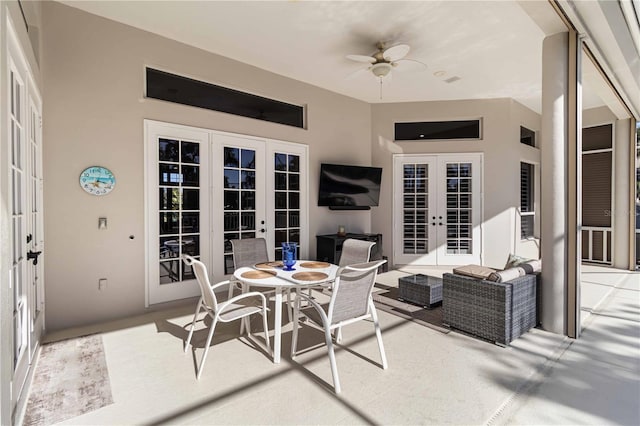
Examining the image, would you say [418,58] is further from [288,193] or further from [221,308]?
[221,308]

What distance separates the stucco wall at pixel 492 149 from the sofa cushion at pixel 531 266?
10.1ft

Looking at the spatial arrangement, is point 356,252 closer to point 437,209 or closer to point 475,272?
point 475,272

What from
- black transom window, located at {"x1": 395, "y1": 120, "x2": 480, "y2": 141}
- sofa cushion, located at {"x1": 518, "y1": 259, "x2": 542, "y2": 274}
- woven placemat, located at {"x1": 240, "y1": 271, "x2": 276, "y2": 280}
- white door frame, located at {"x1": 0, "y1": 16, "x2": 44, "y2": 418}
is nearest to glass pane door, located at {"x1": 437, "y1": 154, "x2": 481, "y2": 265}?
black transom window, located at {"x1": 395, "y1": 120, "x2": 480, "y2": 141}

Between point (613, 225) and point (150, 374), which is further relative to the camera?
point (613, 225)

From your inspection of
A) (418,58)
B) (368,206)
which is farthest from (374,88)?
(368,206)

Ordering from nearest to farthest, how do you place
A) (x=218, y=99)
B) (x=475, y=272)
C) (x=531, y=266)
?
(x=475, y=272)
(x=531, y=266)
(x=218, y=99)

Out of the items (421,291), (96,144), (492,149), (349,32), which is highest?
(349,32)

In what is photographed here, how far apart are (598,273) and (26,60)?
8.97 m

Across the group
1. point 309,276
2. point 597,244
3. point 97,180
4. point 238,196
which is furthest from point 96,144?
point 597,244

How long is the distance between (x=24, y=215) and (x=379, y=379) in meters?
3.16

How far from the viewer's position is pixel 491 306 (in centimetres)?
315

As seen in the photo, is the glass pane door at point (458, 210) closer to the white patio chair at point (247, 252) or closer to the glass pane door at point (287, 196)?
the glass pane door at point (287, 196)

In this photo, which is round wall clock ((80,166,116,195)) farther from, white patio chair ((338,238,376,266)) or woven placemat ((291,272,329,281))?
white patio chair ((338,238,376,266))

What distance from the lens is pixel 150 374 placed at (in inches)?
103
